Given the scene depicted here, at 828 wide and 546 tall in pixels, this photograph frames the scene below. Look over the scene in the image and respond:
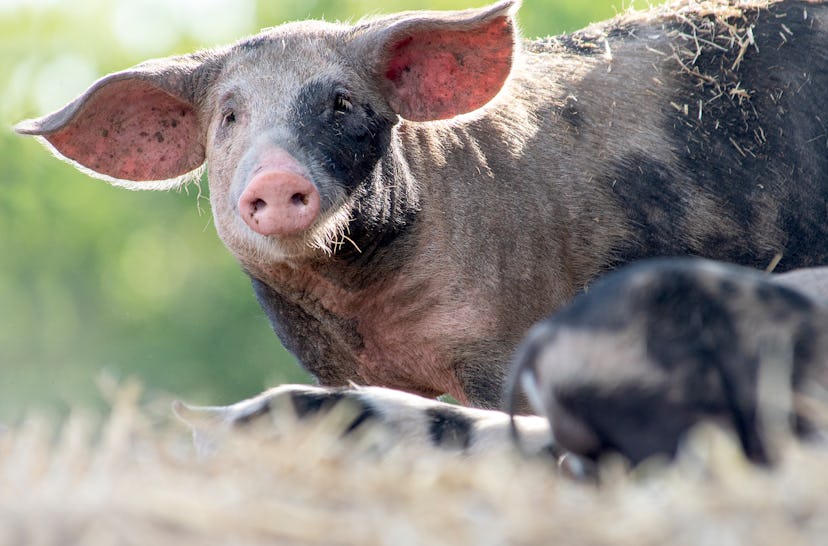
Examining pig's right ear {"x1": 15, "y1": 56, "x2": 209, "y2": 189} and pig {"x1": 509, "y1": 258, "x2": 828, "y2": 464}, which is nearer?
pig {"x1": 509, "y1": 258, "x2": 828, "y2": 464}

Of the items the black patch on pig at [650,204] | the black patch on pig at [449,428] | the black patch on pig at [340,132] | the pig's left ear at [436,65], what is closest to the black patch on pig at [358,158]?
the black patch on pig at [340,132]

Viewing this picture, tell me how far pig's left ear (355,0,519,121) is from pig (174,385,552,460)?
6.33 feet

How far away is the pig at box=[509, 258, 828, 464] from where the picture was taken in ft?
9.84

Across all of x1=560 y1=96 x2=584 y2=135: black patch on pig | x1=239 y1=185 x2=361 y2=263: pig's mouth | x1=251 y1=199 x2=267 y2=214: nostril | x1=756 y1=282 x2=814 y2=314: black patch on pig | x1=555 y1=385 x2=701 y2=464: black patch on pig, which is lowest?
x1=560 y1=96 x2=584 y2=135: black patch on pig

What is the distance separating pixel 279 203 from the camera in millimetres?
4988

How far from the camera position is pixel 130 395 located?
3203 millimetres

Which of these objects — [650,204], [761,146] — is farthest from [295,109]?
[761,146]

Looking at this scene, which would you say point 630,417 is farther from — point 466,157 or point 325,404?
point 466,157

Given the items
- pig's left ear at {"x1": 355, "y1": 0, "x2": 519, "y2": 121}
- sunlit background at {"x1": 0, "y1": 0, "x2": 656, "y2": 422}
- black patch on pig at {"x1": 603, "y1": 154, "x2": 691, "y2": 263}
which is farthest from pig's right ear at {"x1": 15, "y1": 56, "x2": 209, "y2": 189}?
sunlit background at {"x1": 0, "y1": 0, "x2": 656, "y2": 422}

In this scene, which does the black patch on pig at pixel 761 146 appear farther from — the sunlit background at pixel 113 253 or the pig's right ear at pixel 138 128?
the sunlit background at pixel 113 253

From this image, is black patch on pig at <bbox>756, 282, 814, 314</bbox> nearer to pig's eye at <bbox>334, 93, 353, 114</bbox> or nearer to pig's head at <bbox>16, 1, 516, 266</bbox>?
pig's head at <bbox>16, 1, 516, 266</bbox>

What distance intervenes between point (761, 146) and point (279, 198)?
89.3 inches

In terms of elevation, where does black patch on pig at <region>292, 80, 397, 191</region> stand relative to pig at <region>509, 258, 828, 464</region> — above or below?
below

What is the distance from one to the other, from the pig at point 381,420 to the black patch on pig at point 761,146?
238 centimetres
